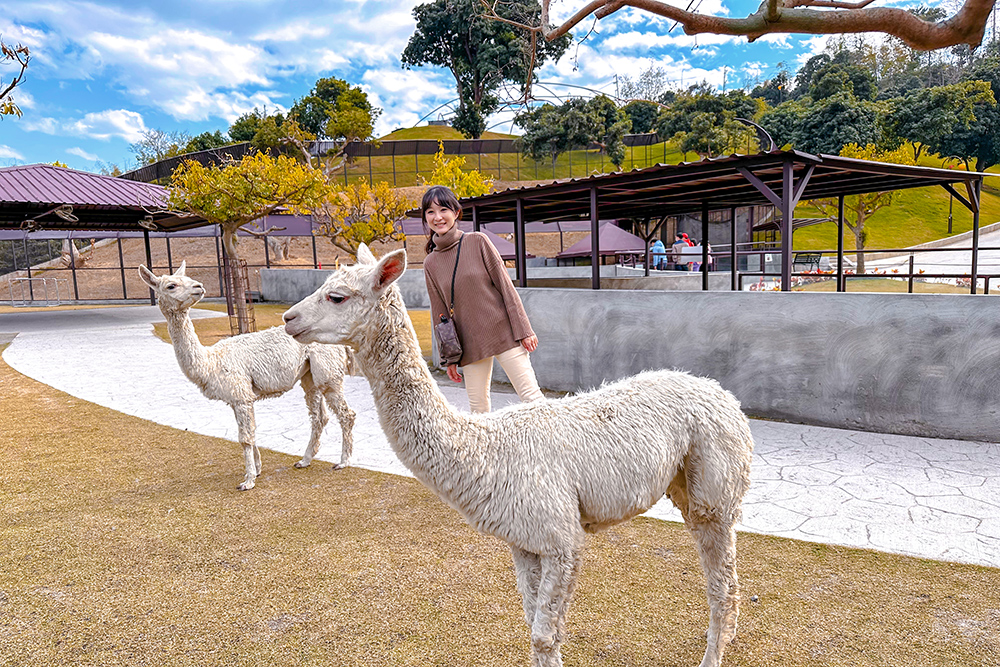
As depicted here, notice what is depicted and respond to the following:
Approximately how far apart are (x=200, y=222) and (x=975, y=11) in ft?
73.4

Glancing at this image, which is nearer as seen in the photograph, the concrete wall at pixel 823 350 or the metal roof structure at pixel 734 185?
the concrete wall at pixel 823 350

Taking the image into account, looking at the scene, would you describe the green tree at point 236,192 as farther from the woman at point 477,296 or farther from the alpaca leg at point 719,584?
the alpaca leg at point 719,584

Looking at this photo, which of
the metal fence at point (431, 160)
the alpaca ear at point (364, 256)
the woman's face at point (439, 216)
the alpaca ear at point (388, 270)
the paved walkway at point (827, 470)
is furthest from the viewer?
the metal fence at point (431, 160)

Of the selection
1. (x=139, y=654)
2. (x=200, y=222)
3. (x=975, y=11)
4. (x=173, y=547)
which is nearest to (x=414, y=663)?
(x=139, y=654)

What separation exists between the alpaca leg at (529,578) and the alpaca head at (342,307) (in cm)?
100

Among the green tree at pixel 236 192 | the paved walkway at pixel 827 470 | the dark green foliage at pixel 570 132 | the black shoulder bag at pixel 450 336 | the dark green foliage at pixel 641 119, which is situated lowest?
the paved walkway at pixel 827 470

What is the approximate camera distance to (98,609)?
3.00 meters

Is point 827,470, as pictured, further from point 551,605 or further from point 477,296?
point 551,605

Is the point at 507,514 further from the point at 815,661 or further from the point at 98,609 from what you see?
the point at 98,609

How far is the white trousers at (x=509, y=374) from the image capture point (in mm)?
3346

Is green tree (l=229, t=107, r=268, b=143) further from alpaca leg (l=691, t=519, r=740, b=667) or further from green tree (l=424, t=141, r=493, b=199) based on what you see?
alpaca leg (l=691, t=519, r=740, b=667)

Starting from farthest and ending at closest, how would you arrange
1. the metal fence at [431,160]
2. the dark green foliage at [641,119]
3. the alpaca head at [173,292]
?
the dark green foliage at [641,119] < the metal fence at [431,160] < the alpaca head at [173,292]

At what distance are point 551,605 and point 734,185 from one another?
780 cm

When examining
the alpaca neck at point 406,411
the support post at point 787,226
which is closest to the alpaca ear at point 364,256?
the alpaca neck at point 406,411
